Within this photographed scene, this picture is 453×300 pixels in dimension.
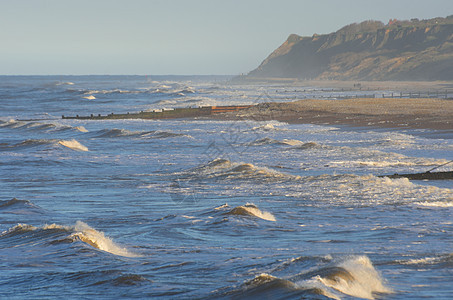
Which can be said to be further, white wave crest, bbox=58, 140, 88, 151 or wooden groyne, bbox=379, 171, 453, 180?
white wave crest, bbox=58, 140, 88, 151

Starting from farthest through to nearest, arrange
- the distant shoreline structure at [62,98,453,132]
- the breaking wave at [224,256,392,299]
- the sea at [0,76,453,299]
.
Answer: the distant shoreline structure at [62,98,453,132] → the sea at [0,76,453,299] → the breaking wave at [224,256,392,299]

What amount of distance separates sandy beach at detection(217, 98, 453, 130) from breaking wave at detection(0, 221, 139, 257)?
3574cm

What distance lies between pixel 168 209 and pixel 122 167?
34.8 feet

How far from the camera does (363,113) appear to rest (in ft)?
204

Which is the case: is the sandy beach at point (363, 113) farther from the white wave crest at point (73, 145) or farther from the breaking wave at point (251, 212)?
the breaking wave at point (251, 212)

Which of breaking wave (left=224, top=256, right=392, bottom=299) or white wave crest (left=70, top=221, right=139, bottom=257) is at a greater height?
breaking wave (left=224, top=256, right=392, bottom=299)

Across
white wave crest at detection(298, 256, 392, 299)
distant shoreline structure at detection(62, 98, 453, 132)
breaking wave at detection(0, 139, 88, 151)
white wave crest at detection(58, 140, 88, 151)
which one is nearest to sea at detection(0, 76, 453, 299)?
white wave crest at detection(298, 256, 392, 299)

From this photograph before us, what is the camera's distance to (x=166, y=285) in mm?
11531

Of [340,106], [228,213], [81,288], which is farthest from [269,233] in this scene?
[340,106]

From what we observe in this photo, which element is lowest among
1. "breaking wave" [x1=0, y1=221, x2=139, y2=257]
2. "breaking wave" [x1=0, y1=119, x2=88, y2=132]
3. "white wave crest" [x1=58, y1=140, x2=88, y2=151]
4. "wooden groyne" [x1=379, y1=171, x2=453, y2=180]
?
"breaking wave" [x1=0, y1=119, x2=88, y2=132]

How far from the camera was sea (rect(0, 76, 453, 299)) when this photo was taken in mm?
11383

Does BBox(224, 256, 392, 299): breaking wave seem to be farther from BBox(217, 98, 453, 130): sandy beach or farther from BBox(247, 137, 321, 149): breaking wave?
BBox(217, 98, 453, 130): sandy beach

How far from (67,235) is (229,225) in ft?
14.0

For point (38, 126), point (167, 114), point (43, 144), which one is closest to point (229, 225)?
point (43, 144)
